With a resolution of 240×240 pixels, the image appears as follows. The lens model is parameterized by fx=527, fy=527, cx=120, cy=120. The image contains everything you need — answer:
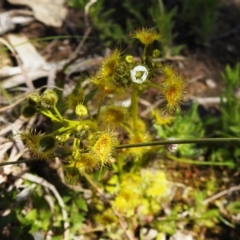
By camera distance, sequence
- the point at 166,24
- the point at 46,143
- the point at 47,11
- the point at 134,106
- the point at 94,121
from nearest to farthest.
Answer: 1. the point at 46,143
2. the point at 94,121
3. the point at 134,106
4. the point at 166,24
5. the point at 47,11

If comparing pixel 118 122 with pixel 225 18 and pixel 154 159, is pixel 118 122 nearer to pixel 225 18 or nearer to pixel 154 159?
pixel 154 159

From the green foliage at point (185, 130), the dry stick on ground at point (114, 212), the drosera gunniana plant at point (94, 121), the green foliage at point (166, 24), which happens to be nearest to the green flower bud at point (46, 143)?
the drosera gunniana plant at point (94, 121)

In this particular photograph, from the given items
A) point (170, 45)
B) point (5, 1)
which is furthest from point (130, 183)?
point (5, 1)

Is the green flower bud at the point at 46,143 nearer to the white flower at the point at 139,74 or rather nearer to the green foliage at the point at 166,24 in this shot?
the white flower at the point at 139,74

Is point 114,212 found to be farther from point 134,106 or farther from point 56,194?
point 134,106

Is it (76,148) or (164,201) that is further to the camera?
(164,201)

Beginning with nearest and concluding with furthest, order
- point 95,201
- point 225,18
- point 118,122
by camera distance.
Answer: point 118,122 < point 95,201 < point 225,18

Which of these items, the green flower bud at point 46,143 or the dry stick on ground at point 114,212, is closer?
the green flower bud at point 46,143

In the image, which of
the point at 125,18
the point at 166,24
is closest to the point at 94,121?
the point at 166,24
